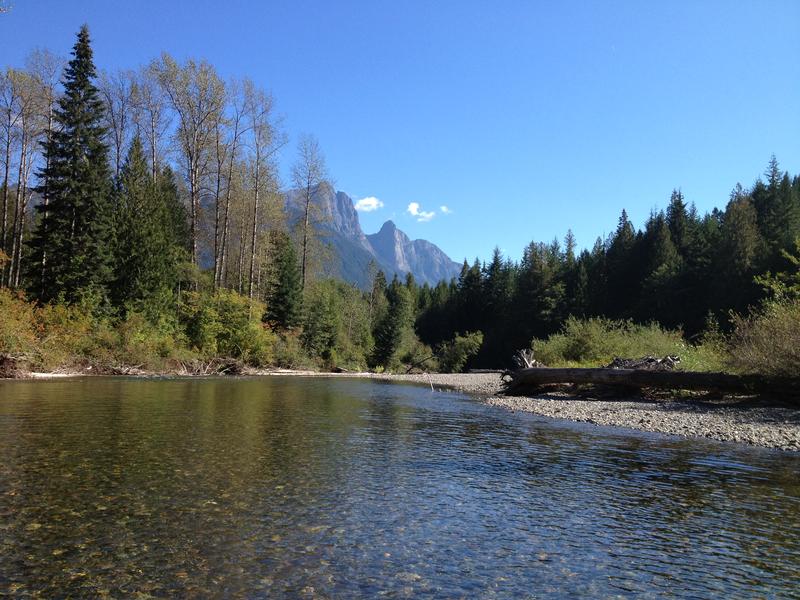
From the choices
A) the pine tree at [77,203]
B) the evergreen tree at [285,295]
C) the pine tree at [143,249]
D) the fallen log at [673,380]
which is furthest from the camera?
the evergreen tree at [285,295]

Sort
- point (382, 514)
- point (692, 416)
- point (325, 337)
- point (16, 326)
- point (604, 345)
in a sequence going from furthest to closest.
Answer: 1. point (325, 337)
2. point (604, 345)
3. point (16, 326)
4. point (692, 416)
5. point (382, 514)

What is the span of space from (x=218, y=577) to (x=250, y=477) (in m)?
3.71

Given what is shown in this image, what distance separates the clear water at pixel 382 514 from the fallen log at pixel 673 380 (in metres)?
7.21

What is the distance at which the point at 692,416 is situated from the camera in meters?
16.5

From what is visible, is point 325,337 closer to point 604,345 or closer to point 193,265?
point 193,265

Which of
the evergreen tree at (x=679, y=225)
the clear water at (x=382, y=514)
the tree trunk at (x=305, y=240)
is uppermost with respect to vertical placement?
the evergreen tree at (x=679, y=225)

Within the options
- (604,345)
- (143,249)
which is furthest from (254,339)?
(604,345)

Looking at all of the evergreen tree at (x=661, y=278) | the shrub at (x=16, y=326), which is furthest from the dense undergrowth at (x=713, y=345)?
the evergreen tree at (x=661, y=278)

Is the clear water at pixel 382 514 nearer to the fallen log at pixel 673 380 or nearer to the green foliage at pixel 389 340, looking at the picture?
the fallen log at pixel 673 380

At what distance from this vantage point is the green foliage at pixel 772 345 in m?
16.5

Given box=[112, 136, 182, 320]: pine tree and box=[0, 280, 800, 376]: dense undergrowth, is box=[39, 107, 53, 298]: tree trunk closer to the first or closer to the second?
box=[0, 280, 800, 376]: dense undergrowth

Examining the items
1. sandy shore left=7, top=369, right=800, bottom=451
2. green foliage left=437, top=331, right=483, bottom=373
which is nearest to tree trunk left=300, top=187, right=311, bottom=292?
green foliage left=437, top=331, right=483, bottom=373

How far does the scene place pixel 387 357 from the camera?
201ft

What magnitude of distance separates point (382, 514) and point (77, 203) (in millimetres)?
34406
